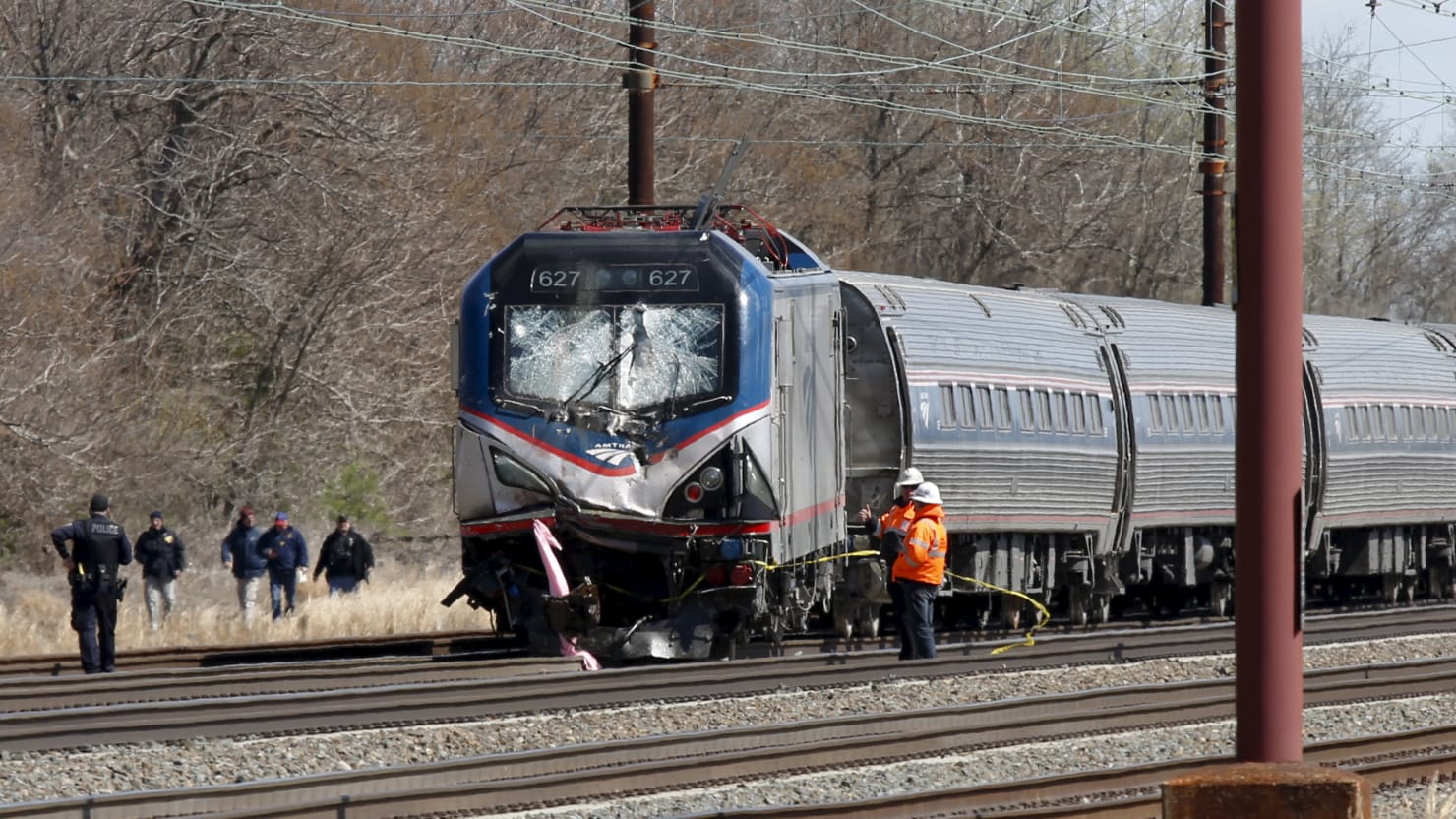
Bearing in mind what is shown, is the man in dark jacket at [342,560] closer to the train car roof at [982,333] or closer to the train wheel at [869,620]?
the train wheel at [869,620]

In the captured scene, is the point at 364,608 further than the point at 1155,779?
Yes

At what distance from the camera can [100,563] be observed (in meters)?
17.6

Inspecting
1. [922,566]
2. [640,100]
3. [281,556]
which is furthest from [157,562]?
[922,566]

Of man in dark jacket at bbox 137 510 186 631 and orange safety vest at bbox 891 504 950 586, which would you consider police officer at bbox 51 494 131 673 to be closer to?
man in dark jacket at bbox 137 510 186 631

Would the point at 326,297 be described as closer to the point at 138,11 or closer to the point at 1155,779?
the point at 138,11

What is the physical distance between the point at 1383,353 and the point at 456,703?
19.1m

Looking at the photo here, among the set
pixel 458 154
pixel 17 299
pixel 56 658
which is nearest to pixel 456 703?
pixel 56 658

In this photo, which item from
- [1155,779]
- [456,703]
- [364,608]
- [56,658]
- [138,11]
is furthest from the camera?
[138,11]

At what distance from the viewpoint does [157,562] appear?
22.7 metres

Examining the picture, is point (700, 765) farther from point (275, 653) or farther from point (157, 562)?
point (157, 562)

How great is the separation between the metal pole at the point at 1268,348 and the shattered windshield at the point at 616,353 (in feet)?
29.1

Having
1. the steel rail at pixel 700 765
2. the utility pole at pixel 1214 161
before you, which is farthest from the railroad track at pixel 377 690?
the utility pole at pixel 1214 161

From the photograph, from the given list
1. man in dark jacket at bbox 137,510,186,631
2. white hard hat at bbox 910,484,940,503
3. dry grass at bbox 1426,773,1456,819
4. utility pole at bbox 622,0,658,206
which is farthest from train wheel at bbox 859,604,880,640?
dry grass at bbox 1426,773,1456,819

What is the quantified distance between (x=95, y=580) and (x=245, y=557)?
6572 mm
